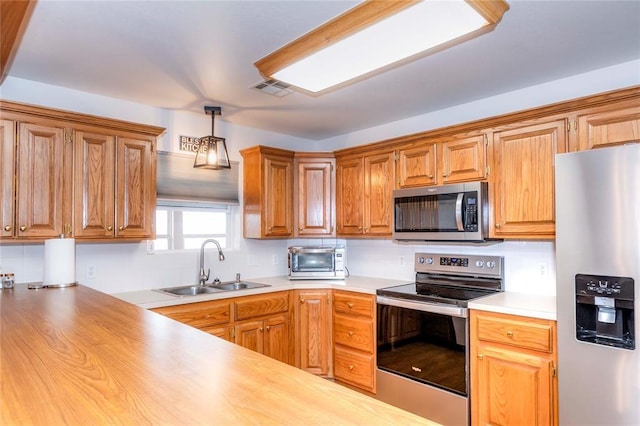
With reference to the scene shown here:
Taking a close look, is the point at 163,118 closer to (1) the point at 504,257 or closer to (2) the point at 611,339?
(1) the point at 504,257

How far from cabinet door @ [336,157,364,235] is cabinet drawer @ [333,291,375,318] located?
61cm

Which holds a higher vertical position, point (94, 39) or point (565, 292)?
point (94, 39)

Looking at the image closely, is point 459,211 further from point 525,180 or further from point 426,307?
point 426,307

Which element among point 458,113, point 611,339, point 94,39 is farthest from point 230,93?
point 611,339

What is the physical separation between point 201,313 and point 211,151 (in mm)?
1211

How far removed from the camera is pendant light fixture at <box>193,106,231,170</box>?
9.76 feet

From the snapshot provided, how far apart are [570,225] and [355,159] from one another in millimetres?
1964

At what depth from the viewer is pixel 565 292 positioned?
2064 millimetres

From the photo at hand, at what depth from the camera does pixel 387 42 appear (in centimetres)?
153

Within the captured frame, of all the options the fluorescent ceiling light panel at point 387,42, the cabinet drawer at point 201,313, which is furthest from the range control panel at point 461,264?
the fluorescent ceiling light panel at point 387,42

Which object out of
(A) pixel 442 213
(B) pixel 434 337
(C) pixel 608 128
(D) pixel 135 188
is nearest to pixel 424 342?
(B) pixel 434 337

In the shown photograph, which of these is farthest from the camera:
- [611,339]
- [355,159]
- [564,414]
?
[355,159]

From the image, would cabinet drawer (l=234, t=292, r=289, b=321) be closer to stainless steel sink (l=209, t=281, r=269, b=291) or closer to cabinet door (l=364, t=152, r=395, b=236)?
stainless steel sink (l=209, t=281, r=269, b=291)

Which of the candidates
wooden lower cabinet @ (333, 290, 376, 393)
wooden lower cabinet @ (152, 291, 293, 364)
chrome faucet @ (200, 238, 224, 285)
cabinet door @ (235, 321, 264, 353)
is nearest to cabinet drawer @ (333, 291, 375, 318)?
wooden lower cabinet @ (333, 290, 376, 393)
